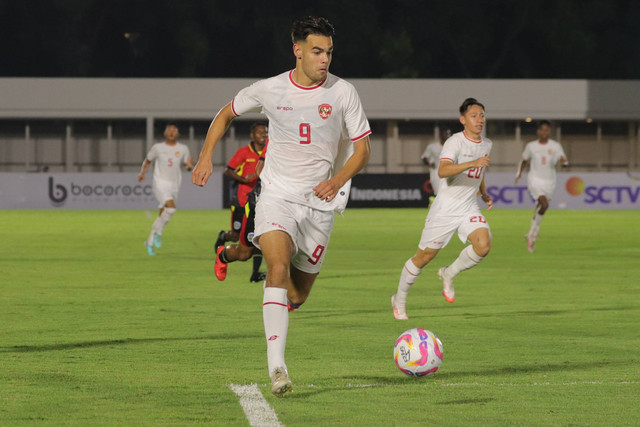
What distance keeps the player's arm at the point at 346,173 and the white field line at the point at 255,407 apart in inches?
51.5

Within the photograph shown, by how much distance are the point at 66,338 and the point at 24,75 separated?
206ft

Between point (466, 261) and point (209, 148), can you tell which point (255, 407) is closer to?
point (209, 148)

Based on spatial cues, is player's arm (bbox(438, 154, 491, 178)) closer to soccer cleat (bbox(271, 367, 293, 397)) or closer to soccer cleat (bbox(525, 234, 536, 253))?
soccer cleat (bbox(271, 367, 293, 397))

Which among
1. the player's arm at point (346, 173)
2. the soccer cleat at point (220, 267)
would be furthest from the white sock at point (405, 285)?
the player's arm at point (346, 173)

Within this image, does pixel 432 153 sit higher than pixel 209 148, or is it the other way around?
pixel 432 153

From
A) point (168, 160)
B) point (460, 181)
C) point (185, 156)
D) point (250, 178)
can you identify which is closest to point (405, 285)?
point (460, 181)

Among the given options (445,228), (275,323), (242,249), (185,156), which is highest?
(185,156)

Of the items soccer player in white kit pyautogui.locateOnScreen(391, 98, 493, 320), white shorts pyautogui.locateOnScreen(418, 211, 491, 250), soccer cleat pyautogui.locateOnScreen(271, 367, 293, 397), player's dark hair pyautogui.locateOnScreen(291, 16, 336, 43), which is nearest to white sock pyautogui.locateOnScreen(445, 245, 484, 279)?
soccer player in white kit pyautogui.locateOnScreen(391, 98, 493, 320)

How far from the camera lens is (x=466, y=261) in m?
12.6

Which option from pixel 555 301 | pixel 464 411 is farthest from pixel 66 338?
pixel 555 301

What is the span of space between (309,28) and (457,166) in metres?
4.38

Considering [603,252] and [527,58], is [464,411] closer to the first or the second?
[603,252]

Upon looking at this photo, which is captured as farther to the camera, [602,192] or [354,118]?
[602,192]

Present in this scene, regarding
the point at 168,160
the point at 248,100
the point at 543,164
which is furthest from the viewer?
the point at 543,164
